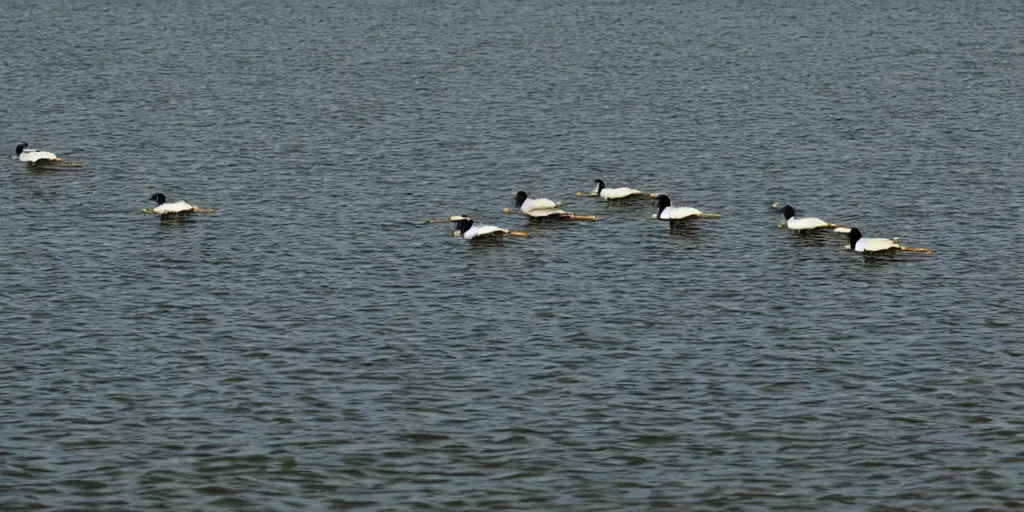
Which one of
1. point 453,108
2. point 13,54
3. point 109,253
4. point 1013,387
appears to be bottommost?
point 1013,387

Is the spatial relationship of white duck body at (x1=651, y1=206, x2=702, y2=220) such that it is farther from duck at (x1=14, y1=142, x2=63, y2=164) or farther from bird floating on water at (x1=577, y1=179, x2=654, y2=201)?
duck at (x1=14, y1=142, x2=63, y2=164)

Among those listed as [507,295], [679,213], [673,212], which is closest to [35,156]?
[673,212]

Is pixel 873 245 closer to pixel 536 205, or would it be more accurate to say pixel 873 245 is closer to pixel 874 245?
pixel 874 245

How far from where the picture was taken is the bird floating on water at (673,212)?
6058 cm

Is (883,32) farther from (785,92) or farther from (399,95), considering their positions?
(399,95)

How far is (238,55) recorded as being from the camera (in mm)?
113688

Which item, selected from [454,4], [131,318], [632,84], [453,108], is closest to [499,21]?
[454,4]

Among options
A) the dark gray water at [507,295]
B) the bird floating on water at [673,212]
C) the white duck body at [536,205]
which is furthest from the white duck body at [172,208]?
the bird floating on water at [673,212]

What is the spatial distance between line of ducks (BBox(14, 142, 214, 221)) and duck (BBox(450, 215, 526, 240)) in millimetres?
10586

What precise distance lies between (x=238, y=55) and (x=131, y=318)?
6891 centimetres

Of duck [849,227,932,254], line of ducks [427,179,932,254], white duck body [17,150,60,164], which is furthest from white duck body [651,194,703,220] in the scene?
white duck body [17,150,60,164]

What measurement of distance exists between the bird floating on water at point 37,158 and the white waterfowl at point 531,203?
21.9 metres

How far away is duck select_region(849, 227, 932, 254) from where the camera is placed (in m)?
54.9

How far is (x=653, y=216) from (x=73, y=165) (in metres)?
27.2
